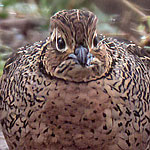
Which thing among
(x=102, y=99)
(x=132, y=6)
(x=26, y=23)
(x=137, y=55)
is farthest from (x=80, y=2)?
(x=102, y=99)

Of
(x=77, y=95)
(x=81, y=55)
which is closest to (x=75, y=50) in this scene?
(x=81, y=55)

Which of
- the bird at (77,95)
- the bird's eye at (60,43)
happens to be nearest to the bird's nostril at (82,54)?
the bird at (77,95)

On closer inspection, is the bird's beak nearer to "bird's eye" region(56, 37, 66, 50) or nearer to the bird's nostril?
the bird's nostril

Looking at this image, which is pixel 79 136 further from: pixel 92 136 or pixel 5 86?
pixel 5 86

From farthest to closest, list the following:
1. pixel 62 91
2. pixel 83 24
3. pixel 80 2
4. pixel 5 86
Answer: pixel 80 2 < pixel 5 86 < pixel 62 91 < pixel 83 24

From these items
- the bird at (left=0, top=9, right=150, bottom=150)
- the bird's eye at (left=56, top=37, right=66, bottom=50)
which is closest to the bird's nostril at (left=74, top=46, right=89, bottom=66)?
the bird at (left=0, top=9, right=150, bottom=150)

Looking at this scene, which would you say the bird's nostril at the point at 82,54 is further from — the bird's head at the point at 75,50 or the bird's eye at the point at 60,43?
the bird's eye at the point at 60,43

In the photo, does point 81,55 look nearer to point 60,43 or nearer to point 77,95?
point 60,43
